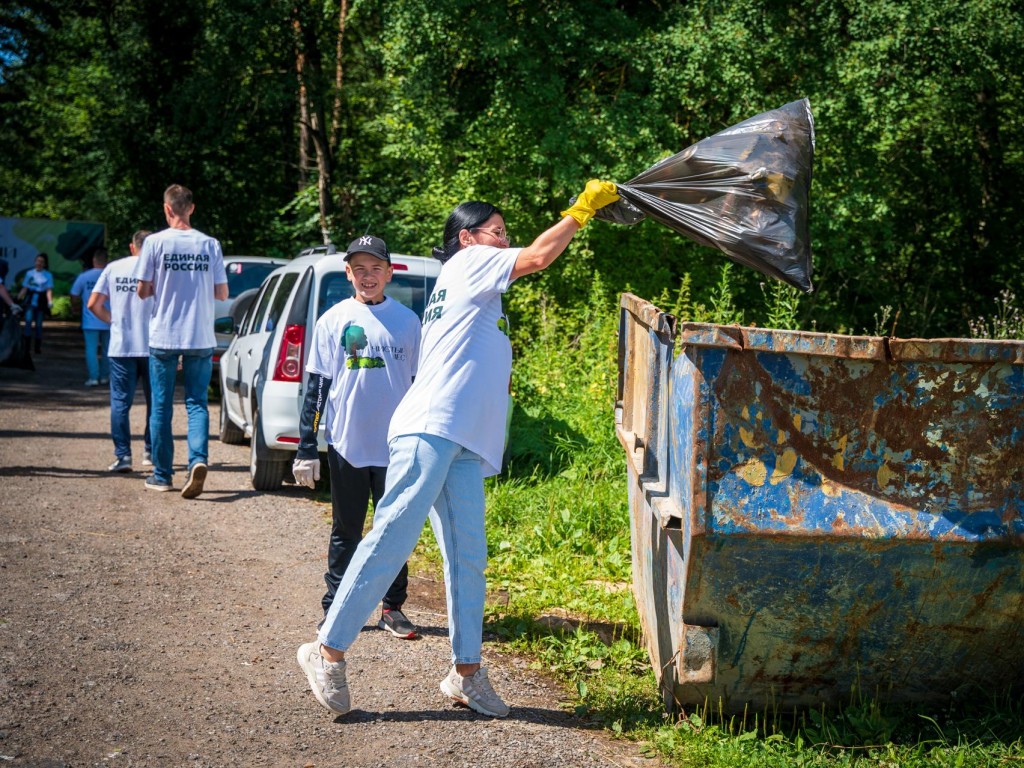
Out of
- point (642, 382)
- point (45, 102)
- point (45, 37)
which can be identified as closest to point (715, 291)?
point (642, 382)

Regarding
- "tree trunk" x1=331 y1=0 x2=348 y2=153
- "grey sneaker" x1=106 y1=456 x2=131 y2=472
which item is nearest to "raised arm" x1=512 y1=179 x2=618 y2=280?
"grey sneaker" x1=106 y1=456 x2=131 y2=472

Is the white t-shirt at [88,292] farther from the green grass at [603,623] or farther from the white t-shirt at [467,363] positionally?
the white t-shirt at [467,363]

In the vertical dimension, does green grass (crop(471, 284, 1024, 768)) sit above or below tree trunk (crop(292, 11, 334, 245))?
below

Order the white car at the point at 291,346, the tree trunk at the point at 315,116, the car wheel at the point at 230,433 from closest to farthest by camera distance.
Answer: the white car at the point at 291,346, the car wheel at the point at 230,433, the tree trunk at the point at 315,116

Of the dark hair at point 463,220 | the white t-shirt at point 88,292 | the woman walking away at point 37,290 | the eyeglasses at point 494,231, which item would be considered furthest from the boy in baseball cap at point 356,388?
the woman walking away at point 37,290

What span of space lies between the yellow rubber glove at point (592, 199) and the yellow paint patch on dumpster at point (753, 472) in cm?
112

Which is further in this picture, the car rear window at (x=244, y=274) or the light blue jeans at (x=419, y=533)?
the car rear window at (x=244, y=274)

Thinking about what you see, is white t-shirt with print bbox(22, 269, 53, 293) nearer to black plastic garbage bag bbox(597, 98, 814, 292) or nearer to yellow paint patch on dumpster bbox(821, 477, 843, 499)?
black plastic garbage bag bbox(597, 98, 814, 292)

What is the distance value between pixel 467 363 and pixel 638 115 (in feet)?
43.4

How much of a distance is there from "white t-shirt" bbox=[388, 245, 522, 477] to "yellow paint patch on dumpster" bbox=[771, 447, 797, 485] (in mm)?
1098

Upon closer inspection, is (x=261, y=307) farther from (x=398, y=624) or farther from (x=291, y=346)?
(x=398, y=624)

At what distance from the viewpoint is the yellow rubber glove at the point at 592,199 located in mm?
4133

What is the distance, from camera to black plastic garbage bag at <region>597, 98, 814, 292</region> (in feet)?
14.2

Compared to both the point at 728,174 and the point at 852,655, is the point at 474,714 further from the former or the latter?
the point at 728,174
